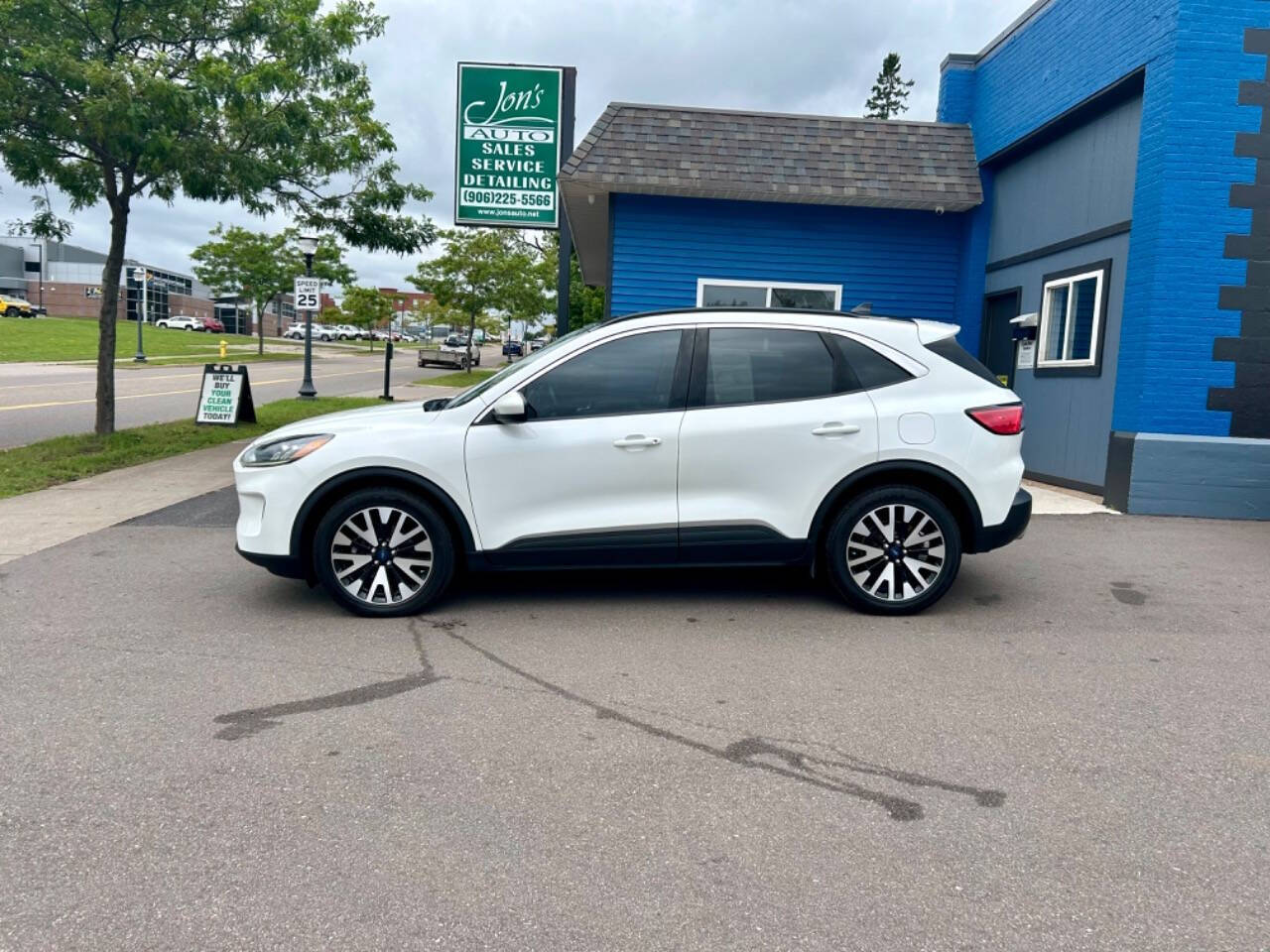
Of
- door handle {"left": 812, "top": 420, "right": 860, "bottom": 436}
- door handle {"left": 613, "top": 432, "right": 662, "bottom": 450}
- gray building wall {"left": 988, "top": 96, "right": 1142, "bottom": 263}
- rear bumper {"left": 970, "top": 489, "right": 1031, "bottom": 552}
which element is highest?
gray building wall {"left": 988, "top": 96, "right": 1142, "bottom": 263}

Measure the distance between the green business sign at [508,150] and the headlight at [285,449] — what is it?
30.0 ft

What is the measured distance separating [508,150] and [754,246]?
404cm

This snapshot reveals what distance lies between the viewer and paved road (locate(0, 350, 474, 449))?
1573cm

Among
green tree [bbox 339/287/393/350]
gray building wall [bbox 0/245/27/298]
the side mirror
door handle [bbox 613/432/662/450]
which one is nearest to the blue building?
door handle [bbox 613/432/662/450]

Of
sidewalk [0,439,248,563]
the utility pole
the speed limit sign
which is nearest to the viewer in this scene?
sidewalk [0,439,248,563]

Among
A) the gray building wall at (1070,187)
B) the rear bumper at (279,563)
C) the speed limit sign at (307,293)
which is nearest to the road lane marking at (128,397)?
the speed limit sign at (307,293)

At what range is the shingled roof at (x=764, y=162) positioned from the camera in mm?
11883

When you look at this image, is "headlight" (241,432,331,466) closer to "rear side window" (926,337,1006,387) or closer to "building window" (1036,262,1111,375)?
"rear side window" (926,337,1006,387)

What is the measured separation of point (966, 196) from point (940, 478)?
7.92 metres

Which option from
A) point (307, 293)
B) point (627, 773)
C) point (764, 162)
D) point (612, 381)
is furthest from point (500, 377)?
point (307, 293)

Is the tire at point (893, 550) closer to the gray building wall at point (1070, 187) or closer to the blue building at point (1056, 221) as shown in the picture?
the blue building at point (1056, 221)

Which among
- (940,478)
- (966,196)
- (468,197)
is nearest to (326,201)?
(468,197)

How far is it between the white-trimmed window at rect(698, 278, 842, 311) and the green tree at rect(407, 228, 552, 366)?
28886mm

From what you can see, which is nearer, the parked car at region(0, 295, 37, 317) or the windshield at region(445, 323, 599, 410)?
the windshield at region(445, 323, 599, 410)
